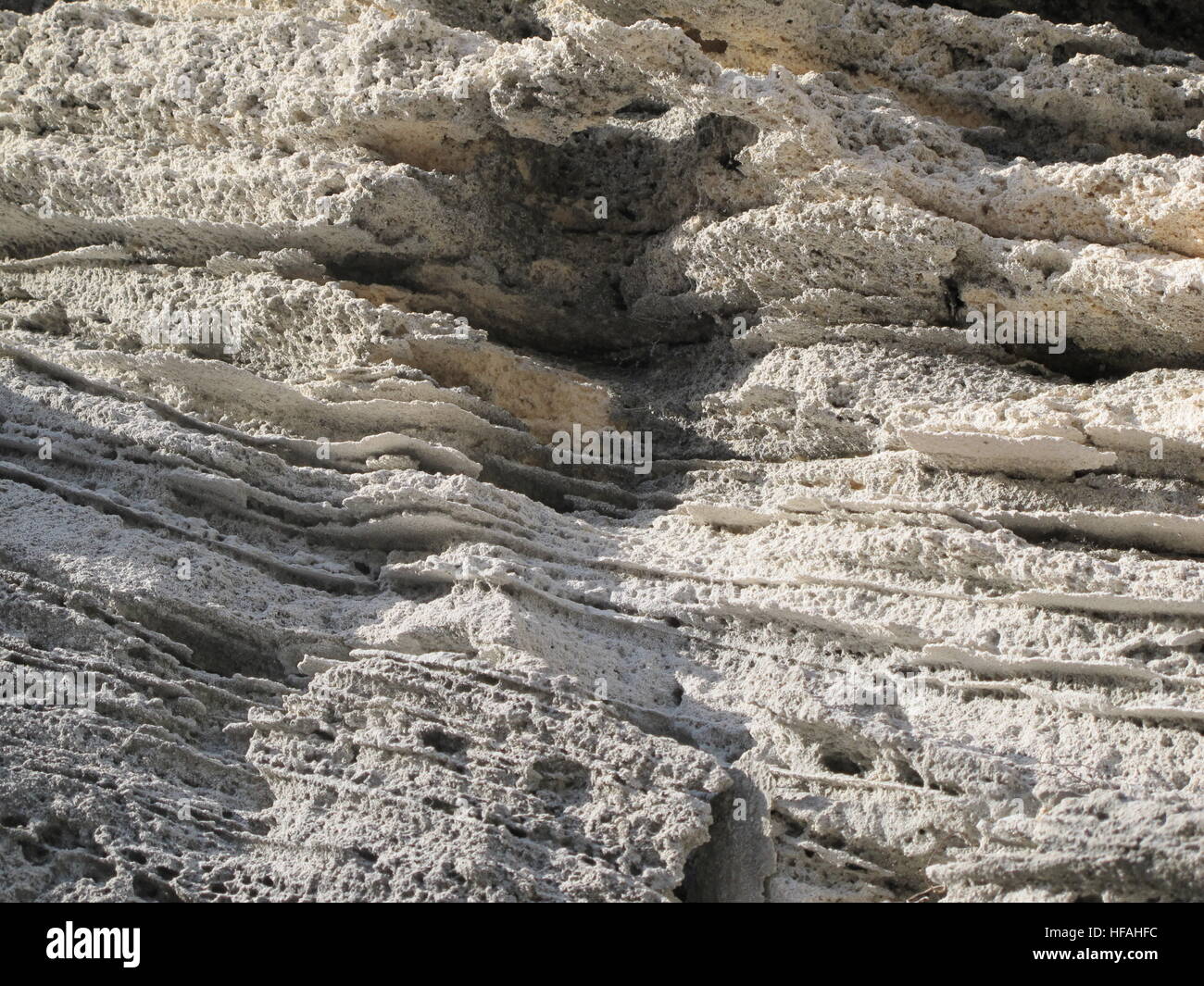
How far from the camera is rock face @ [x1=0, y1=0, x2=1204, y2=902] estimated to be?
379 cm

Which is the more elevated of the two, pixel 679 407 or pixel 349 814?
pixel 679 407

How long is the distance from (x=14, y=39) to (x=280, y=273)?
5.81ft

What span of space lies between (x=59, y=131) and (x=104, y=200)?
0.50m

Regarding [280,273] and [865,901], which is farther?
[280,273]

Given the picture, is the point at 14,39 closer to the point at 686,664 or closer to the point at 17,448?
the point at 17,448

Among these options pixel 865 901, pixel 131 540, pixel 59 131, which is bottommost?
pixel 865 901

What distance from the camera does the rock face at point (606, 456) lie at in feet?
12.4

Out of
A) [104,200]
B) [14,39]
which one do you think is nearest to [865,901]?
[104,200]

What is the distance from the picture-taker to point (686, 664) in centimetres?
425

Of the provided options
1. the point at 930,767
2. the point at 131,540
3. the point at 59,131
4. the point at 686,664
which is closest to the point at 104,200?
the point at 59,131

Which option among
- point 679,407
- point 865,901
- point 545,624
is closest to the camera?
point 865,901

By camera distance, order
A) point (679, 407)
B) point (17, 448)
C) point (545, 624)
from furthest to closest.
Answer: point (679, 407)
point (17, 448)
point (545, 624)

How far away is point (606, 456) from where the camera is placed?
5152mm

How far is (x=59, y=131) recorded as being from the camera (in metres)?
5.82
